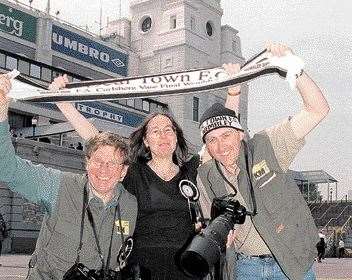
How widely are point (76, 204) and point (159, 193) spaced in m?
0.56

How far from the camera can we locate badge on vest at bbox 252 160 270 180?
3193 millimetres

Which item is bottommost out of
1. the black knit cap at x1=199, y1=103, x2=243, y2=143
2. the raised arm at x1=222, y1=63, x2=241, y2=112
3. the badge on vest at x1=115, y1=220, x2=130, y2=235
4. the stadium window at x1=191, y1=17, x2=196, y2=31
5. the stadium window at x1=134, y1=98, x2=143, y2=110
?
the badge on vest at x1=115, y1=220, x2=130, y2=235

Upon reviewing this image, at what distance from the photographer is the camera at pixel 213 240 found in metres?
2.57

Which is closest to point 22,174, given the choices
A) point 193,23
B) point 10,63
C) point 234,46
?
point 10,63

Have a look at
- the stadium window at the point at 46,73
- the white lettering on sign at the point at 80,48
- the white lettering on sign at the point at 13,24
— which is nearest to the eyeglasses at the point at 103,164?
the stadium window at the point at 46,73

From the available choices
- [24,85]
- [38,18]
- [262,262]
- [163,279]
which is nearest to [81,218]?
[163,279]

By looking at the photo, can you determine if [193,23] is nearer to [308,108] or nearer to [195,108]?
[195,108]

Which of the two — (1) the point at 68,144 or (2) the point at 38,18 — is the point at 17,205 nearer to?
(1) the point at 68,144

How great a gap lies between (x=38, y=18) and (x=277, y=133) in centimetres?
3854

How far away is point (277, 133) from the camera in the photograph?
129 inches

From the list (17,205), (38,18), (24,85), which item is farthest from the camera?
(38,18)

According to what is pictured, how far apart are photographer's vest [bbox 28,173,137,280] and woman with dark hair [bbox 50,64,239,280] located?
203 millimetres

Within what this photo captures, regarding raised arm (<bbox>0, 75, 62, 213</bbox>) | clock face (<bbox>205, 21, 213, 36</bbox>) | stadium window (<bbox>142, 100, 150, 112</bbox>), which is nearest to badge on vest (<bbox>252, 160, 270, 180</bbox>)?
raised arm (<bbox>0, 75, 62, 213</bbox>)

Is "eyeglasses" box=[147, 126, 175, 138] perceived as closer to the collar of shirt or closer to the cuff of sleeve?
the collar of shirt
